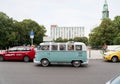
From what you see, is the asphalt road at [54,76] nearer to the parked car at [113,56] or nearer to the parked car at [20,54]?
the parked car at [20,54]

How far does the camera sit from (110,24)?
5756 centimetres

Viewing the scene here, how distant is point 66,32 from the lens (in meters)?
152

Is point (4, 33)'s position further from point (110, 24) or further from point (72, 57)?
point (72, 57)

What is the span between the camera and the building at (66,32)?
14725cm

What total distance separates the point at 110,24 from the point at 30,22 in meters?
25.0

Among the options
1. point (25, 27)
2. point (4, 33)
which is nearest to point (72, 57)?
point (4, 33)

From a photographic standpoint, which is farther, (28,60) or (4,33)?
(4,33)

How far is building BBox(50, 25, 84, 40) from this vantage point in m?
147

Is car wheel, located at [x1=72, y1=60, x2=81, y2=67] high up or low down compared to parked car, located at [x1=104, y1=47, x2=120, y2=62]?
down

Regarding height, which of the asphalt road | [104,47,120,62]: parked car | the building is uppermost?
the building

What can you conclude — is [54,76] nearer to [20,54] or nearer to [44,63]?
[44,63]

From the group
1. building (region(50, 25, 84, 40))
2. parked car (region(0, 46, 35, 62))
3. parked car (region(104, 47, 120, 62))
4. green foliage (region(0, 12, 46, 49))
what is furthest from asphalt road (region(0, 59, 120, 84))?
building (region(50, 25, 84, 40))

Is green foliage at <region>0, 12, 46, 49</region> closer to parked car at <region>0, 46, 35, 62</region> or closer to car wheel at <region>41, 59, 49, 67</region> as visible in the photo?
parked car at <region>0, 46, 35, 62</region>

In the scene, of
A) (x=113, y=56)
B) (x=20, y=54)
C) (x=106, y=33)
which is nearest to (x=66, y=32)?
(x=106, y=33)
